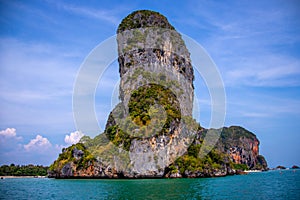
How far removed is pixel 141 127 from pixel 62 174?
19371 millimetres

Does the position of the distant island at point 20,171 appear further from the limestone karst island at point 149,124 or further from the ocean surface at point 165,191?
the ocean surface at point 165,191

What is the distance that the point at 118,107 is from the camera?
77.4 m

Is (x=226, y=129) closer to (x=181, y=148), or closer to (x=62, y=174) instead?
(x=181, y=148)

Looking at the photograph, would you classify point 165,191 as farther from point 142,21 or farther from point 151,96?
point 142,21

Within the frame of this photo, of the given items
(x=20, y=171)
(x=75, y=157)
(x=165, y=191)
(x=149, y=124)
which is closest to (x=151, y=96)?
(x=149, y=124)

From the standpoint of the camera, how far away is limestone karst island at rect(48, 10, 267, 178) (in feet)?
194

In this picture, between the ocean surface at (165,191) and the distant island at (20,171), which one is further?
the distant island at (20,171)

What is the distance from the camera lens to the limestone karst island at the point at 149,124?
194 feet

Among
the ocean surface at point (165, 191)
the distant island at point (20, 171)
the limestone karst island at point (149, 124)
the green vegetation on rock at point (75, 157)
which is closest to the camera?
the ocean surface at point (165, 191)

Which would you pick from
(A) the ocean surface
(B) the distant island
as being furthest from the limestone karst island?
(B) the distant island

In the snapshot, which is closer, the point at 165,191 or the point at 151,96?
the point at 165,191

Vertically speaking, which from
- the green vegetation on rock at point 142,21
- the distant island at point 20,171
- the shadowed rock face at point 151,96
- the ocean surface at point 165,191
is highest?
the green vegetation on rock at point 142,21

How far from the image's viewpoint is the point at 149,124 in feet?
199

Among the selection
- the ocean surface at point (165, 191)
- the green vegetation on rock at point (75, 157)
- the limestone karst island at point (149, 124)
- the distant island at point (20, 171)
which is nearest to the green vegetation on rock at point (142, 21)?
the limestone karst island at point (149, 124)
